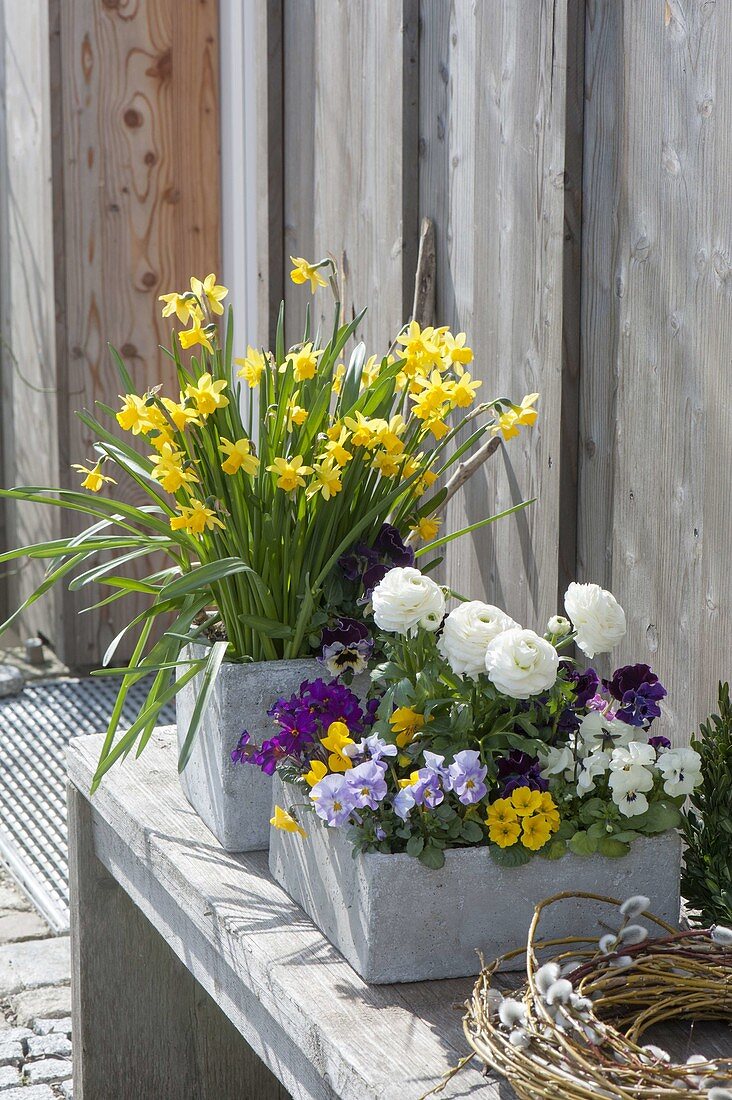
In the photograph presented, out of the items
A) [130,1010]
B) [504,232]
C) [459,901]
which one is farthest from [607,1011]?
[504,232]

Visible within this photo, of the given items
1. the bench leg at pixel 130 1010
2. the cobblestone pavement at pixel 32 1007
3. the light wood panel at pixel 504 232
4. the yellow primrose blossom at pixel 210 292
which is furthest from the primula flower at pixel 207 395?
the cobblestone pavement at pixel 32 1007

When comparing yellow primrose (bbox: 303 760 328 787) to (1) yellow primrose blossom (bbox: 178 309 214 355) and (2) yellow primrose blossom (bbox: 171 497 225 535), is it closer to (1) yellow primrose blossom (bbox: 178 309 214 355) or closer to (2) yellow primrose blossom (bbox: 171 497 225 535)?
(2) yellow primrose blossom (bbox: 171 497 225 535)

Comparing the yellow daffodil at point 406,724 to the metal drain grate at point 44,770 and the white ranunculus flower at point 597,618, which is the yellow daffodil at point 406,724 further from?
the metal drain grate at point 44,770

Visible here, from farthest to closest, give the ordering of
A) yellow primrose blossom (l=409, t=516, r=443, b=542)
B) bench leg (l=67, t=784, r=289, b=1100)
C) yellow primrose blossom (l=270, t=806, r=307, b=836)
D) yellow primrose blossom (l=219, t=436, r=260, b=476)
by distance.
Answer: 1. bench leg (l=67, t=784, r=289, b=1100)
2. yellow primrose blossom (l=409, t=516, r=443, b=542)
3. yellow primrose blossom (l=219, t=436, r=260, b=476)
4. yellow primrose blossom (l=270, t=806, r=307, b=836)

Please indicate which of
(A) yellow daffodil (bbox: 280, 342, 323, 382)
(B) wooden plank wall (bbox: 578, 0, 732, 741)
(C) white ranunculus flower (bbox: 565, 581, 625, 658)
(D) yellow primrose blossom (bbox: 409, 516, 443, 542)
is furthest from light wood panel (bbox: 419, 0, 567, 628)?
(C) white ranunculus flower (bbox: 565, 581, 625, 658)

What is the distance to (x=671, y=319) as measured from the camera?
1.60 meters

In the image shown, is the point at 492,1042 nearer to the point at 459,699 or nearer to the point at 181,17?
the point at 459,699

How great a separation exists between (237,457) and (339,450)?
96mm

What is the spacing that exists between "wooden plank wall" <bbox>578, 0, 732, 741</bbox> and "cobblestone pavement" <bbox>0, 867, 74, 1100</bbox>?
3.48ft

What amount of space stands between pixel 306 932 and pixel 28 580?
137 inches

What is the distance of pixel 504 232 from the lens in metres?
2.00

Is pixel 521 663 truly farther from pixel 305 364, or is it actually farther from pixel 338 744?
pixel 305 364

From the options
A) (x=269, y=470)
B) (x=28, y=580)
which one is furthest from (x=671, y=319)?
(x=28, y=580)

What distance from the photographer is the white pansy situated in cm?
107
